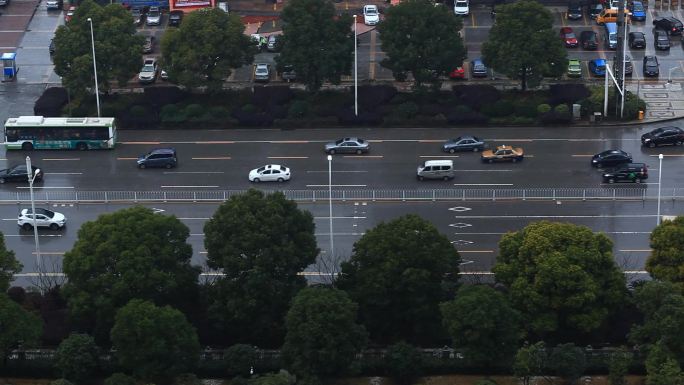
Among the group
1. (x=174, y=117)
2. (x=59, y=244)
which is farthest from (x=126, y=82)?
(x=59, y=244)

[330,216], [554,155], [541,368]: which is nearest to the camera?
[541,368]

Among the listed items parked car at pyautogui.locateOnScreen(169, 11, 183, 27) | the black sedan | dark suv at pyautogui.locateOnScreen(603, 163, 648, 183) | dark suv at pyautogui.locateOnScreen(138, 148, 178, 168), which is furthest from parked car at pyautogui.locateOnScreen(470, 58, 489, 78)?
the black sedan

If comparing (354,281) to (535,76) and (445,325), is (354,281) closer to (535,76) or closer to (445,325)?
(445,325)

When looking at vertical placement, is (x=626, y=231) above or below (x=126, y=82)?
below

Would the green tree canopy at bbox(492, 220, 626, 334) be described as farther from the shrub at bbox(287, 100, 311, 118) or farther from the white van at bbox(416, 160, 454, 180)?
the shrub at bbox(287, 100, 311, 118)

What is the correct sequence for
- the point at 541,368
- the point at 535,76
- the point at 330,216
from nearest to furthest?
the point at 541,368, the point at 330,216, the point at 535,76

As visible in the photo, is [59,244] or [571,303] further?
[59,244]
